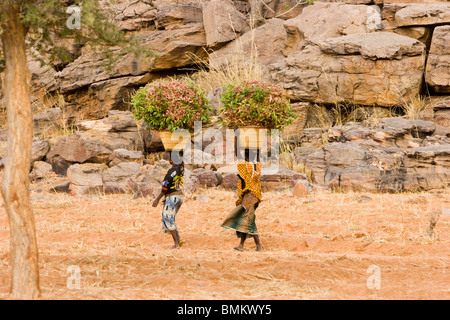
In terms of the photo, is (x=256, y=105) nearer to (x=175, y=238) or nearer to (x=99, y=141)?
(x=175, y=238)

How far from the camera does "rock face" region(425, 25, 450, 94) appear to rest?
564 inches

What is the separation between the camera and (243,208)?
6.93m

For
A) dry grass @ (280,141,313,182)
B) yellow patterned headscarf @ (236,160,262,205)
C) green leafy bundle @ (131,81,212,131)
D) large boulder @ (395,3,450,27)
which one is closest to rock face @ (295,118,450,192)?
dry grass @ (280,141,313,182)

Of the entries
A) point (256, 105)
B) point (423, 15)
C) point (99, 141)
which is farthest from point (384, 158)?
point (99, 141)

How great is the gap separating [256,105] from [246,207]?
14.6 ft

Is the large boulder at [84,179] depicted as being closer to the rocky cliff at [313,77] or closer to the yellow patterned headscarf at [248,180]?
the rocky cliff at [313,77]

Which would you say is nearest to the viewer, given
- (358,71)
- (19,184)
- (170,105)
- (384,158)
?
(19,184)

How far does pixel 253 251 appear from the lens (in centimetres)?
682

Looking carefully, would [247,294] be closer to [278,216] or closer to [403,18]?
[278,216]

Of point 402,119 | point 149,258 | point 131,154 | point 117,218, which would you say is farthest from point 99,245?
point 402,119

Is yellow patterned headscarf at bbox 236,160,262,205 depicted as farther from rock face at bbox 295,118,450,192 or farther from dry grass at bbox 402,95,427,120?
dry grass at bbox 402,95,427,120

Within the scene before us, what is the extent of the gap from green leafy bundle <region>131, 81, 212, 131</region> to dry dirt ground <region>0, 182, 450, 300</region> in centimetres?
205

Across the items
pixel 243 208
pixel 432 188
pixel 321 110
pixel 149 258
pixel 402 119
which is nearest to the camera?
pixel 149 258

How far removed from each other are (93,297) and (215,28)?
15.2 metres
